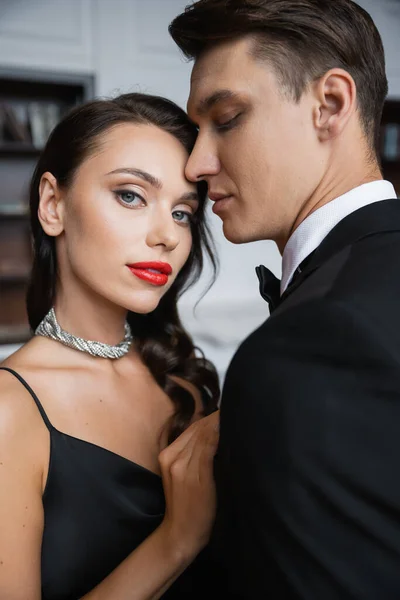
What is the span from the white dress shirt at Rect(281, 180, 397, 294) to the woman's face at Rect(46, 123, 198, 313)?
0.32 metres

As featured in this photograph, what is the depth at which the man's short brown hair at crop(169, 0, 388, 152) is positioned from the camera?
1.18 m

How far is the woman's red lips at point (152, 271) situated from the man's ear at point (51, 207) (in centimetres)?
22

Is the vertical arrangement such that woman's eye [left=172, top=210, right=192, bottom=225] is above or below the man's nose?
below

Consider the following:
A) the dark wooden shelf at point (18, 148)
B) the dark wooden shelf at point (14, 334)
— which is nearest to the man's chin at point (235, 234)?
the dark wooden shelf at point (14, 334)

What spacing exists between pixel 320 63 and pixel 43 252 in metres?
0.77

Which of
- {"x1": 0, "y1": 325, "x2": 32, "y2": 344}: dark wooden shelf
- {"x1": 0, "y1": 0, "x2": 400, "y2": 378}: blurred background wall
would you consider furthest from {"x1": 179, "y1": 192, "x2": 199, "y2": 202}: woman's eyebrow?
{"x1": 0, "y1": 325, "x2": 32, "y2": 344}: dark wooden shelf

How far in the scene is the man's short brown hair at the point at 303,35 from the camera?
1.18 metres

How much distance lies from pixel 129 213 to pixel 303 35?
1.63 feet

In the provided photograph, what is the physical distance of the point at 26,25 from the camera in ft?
13.1

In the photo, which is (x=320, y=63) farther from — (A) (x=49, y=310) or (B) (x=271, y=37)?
(A) (x=49, y=310)

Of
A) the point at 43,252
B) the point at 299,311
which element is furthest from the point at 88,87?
the point at 299,311

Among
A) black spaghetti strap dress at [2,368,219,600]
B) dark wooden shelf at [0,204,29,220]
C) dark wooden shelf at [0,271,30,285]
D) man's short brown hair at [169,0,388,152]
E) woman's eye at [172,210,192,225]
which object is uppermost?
man's short brown hair at [169,0,388,152]

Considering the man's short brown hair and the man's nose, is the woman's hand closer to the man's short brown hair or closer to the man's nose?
the man's nose

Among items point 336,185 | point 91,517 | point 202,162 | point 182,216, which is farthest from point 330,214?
point 91,517
